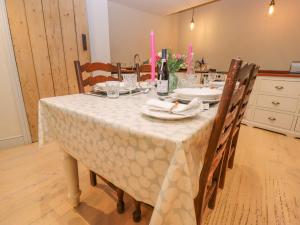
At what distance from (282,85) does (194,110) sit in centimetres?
222

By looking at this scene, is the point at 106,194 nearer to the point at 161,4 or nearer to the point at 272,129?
the point at 272,129

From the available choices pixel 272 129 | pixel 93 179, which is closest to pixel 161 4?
pixel 272 129

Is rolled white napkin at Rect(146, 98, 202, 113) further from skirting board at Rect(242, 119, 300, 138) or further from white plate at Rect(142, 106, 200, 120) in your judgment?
skirting board at Rect(242, 119, 300, 138)

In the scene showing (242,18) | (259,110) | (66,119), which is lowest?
(259,110)

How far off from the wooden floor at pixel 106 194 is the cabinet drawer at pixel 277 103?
64 cm

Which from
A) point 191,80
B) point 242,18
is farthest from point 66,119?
point 242,18

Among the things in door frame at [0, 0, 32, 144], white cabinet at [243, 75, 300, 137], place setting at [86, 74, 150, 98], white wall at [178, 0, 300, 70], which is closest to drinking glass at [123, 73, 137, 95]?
place setting at [86, 74, 150, 98]

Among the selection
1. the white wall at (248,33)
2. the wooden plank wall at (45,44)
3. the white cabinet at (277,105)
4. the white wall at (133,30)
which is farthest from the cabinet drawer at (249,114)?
the wooden plank wall at (45,44)

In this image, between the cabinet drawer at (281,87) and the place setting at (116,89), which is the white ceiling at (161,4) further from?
the place setting at (116,89)

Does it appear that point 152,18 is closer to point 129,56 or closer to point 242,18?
point 129,56

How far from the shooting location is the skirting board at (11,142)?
6.13 ft

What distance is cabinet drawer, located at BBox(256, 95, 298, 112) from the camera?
215 centimetres

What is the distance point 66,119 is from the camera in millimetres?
794

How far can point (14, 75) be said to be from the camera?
Result: 72.1 inches
